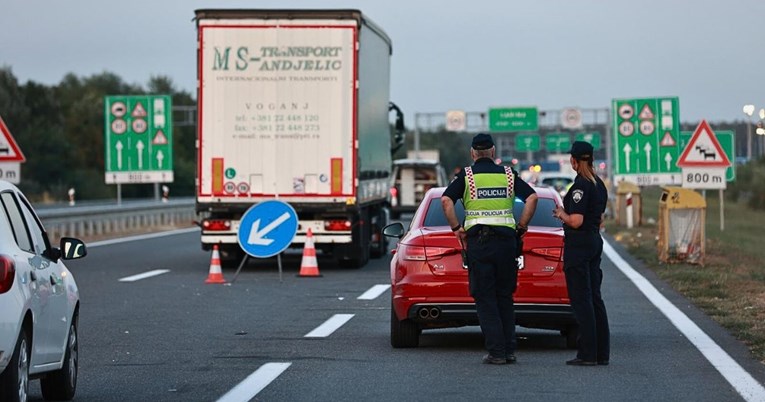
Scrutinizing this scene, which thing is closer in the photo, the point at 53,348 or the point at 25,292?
the point at 25,292

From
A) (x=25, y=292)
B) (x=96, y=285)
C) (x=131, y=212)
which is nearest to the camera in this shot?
(x=25, y=292)

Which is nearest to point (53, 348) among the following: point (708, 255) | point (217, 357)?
point (217, 357)

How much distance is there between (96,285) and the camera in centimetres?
2186

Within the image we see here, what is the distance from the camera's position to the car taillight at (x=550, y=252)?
41.9 feet

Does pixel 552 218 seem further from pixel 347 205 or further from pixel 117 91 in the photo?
pixel 117 91

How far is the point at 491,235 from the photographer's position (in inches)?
468

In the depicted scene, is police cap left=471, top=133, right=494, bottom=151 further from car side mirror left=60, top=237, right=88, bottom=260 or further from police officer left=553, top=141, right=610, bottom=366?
car side mirror left=60, top=237, right=88, bottom=260

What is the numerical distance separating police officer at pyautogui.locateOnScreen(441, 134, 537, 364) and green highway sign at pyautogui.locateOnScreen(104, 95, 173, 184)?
1289 inches

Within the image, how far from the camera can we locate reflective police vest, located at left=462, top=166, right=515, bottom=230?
467 inches

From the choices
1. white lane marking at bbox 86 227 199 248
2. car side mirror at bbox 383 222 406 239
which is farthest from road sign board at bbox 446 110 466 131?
car side mirror at bbox 383 222 406 239

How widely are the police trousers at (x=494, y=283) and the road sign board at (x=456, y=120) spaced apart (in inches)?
2856

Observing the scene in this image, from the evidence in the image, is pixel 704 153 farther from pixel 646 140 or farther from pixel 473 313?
pixel 473 313

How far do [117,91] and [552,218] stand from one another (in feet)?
416

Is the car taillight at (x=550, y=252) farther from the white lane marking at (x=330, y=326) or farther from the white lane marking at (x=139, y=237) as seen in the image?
the white lane marking at (x=139, y=237)
